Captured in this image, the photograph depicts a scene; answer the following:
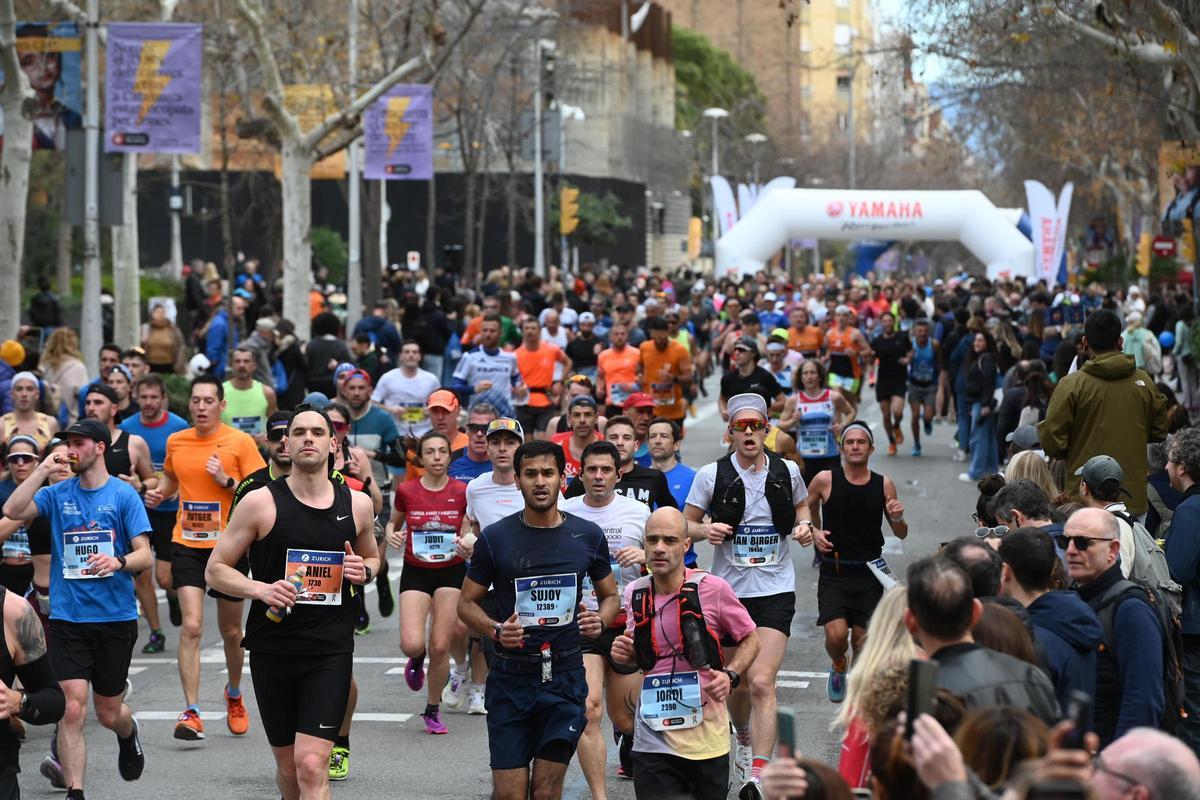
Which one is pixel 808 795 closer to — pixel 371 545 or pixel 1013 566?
pixel 1013 566

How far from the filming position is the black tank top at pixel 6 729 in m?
5.98

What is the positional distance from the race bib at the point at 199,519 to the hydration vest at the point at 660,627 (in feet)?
13.6

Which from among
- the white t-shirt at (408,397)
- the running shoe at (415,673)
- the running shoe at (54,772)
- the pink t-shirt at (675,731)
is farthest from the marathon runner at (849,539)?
the white t-shirt at (408,397)

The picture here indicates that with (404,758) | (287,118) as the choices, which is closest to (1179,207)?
(287,118)

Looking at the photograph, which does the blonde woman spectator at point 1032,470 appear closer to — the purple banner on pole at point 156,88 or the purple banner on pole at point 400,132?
the purple banner on pole at point 156,88

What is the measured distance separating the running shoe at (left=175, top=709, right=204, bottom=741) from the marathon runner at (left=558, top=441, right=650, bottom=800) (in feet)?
7.63

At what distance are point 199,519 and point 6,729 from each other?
16.6 feet

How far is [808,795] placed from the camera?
13.4 feet

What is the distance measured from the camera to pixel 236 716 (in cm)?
1042

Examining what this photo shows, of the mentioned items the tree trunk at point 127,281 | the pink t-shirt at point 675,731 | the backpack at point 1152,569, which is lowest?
the pink t-shirt at point 675,731

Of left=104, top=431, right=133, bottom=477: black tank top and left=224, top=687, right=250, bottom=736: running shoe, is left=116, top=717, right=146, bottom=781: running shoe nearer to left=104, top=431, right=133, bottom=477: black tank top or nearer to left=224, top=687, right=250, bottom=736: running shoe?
left=224, top=687, right=250, bottom=736: running shoe

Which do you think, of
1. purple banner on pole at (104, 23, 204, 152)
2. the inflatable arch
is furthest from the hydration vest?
the inflatable arch

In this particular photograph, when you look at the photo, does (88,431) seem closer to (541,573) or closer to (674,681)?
(541,573)

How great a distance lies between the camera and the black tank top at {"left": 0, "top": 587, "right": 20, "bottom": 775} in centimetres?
598
